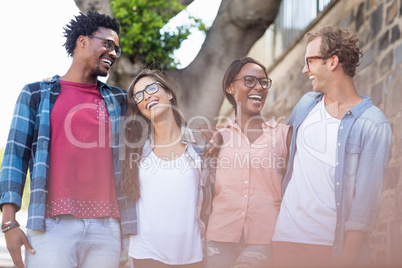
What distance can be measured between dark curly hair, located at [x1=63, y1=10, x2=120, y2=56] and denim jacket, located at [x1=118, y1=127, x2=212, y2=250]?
765 mm

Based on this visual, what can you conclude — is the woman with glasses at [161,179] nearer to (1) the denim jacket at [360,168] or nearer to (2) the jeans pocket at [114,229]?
(2) the jeans pocket at [114,229]

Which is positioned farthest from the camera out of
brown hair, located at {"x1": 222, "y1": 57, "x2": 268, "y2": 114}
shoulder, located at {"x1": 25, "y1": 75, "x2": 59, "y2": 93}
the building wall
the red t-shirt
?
the building wall

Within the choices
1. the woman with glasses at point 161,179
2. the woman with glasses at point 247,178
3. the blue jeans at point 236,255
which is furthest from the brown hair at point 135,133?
the blue jeans at point 236,255

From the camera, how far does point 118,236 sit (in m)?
3.22

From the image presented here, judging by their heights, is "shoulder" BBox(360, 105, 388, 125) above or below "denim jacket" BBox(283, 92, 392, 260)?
above

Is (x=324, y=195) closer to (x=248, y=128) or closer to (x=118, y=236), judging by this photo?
(x=248, y=128)

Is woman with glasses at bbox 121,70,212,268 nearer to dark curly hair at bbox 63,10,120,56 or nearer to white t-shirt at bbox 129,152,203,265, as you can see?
white t-shirt at bbox 129,152,203,265

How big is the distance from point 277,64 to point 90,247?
21.1 feet

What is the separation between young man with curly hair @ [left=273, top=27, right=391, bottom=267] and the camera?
121 inches

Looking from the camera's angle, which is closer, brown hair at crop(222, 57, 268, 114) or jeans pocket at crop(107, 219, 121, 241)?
jeans pocket at crop(107, 219, 121, 241)

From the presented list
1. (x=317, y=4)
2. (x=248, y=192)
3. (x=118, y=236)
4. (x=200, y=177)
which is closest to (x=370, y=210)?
(x=248, y=192)

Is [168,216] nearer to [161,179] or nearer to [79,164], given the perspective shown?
[161,179]

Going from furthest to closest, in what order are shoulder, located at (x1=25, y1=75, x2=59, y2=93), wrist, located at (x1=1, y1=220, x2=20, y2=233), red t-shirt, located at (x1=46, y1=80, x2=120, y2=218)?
shoulder, located at (x1=25, y1=75, x2=59, y2=93) < red t-shirt, located at (x1=46, y1=80, x2=120, y2=218) < wrist, located at (x1=1, y1=220, x2=20, y2=233)

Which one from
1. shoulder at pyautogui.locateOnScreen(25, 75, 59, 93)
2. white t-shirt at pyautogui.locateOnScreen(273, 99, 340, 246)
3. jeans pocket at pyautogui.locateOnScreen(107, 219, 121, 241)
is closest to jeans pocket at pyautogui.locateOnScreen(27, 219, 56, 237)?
jeans pocket at pyautogui.locateOnScreen(107, 219, 121, 241)
